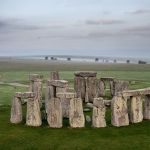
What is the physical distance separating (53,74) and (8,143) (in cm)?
1229

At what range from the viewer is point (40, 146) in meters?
19.3

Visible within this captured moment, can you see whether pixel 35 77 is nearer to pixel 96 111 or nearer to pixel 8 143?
pixel 96 111

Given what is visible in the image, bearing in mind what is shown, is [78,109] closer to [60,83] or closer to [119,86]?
[60,83]

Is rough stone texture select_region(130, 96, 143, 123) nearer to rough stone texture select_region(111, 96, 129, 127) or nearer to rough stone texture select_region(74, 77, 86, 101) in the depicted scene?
rough stone texture select_region(111, 96, 129, 127)

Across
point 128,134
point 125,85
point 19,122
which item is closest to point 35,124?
point 19,122

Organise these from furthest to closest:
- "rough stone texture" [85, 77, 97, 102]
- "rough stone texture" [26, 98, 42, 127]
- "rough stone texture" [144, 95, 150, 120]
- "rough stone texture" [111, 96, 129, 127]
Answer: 1. "rough stone texture" [85, 77, 97, 102]
2. "rough stone texture" [144, 95, 150, 120]
3. "rough stone texture" [26, 98, 42, 127]
4. "rough stone texture" [111, 96, 129, 127]

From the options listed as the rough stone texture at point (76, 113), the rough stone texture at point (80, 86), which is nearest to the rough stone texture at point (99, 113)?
the rough stone texture at point (76, 113)

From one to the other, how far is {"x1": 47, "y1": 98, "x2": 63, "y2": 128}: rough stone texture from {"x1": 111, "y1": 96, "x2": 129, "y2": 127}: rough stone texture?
8.79 ft

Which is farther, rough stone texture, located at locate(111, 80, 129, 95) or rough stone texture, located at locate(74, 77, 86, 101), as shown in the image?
rough stone texture, located at locate(74, 77, 86, 101)

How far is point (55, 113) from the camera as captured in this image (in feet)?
73.1

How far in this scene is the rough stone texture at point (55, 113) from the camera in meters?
22.3

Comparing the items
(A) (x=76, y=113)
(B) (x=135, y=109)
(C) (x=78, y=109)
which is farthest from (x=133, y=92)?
(A) (x=76, y=113)

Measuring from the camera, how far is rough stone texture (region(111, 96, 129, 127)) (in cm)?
2253

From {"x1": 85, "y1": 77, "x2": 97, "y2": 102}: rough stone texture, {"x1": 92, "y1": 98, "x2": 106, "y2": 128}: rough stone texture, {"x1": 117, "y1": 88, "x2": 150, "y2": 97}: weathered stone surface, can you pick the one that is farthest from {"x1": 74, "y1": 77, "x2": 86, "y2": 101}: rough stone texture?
{"x1": 92, "y1": 98, "x2": 106, "y2": 128}: rough stone texture
